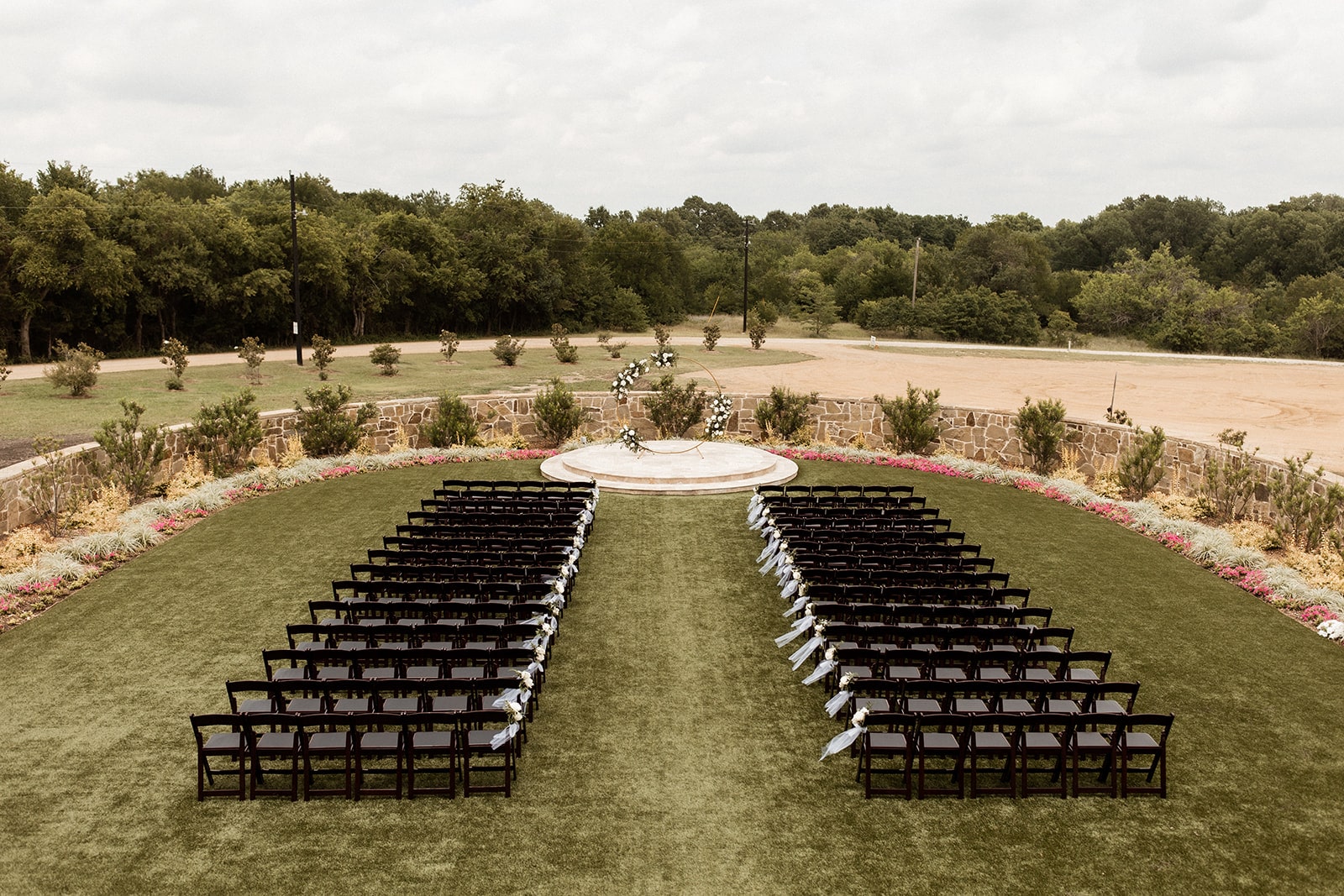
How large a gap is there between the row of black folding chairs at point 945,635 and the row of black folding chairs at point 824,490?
5.38 metres

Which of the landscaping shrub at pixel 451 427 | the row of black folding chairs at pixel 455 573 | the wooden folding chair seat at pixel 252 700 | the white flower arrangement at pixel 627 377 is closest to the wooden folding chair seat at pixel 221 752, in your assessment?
the wooden folding chair seat at pixel 252 700

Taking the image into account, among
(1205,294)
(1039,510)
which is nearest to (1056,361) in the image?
(1205,294)

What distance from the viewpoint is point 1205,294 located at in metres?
58.5

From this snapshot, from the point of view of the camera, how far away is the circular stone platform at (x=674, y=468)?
17.4 m

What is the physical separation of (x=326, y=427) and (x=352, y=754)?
45.3ft

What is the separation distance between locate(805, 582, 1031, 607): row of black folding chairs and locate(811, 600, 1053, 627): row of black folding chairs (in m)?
0.06

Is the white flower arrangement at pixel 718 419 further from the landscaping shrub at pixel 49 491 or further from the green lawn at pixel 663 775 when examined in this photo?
the landscaping shrub at pixel 49 491

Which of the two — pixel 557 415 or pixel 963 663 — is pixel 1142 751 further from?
pixel 557 415

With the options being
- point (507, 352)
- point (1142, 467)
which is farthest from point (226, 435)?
point (507, 352)

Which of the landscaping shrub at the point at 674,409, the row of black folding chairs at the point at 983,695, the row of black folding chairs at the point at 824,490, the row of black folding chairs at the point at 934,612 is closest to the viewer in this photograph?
the row of black folding chairs at the point at 983,695

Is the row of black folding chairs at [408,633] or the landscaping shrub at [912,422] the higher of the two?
the landscaping shrub at [912,422]

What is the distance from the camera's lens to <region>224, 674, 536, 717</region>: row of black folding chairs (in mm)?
7422

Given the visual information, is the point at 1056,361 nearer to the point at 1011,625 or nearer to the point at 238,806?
the point at 1011,625

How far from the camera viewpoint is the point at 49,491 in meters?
14.3
